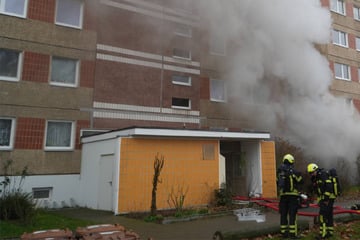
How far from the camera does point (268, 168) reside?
47.4 feet

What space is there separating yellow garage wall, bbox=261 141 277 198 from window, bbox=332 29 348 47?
13.6 meters

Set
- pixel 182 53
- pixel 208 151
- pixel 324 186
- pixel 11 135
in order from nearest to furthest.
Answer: pixel 324 186
pixel 11 135
pixel 208 151
pixel 182 53

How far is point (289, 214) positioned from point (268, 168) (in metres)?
7.31

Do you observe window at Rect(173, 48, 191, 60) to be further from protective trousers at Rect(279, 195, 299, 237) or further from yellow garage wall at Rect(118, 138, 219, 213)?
protective trousers at Rect(279, 195, 299, 237)

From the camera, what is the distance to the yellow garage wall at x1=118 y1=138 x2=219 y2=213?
10.9 meters

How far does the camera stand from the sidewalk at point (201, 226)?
280 inches

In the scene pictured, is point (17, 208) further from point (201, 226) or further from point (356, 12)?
point (356, 12)

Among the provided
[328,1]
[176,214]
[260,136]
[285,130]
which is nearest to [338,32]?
[328,1]

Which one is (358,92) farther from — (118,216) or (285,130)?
(118,216)

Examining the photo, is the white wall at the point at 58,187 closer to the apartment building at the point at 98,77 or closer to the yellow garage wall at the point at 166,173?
the apartment building at the point at 98,77

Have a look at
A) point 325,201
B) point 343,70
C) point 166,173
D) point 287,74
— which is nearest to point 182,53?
point 287,74

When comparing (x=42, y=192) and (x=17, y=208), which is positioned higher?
(x=42, y=192)

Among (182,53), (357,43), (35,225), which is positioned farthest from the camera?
(357,43)

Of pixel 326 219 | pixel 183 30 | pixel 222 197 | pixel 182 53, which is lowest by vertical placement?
pixel 326 219
